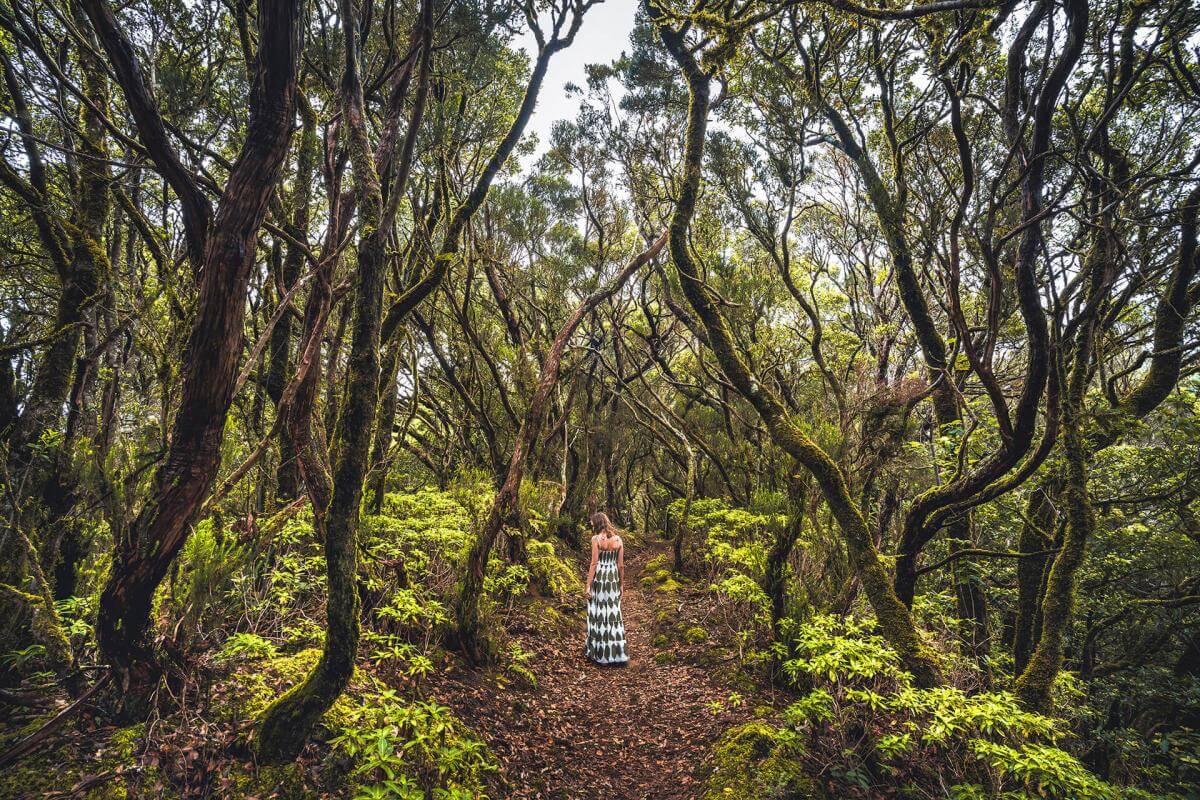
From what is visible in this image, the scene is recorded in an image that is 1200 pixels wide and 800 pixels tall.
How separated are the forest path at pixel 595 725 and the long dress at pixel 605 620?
0.51 ft

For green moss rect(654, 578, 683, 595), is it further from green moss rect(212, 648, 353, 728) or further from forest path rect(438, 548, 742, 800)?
green moss rect(212, 648, 353, 728)

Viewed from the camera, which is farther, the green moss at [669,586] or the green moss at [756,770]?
the green moss at [669,586]

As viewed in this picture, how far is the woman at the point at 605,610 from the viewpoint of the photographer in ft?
20.3

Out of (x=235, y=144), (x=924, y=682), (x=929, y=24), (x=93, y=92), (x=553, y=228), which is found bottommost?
(x=924, y=682)

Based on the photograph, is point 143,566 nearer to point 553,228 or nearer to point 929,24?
point 929,24

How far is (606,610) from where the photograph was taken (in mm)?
6184

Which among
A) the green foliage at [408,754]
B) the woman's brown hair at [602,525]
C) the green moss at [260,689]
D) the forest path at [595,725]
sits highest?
the woman's brown hair at [602,525]

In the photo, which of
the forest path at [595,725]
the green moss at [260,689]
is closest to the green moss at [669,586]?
the forest path at [595,725]

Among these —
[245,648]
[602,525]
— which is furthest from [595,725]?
[245,648]

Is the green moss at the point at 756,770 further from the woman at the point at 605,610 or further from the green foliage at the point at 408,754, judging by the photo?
the woman at the point at 605,610

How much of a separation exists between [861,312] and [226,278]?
12.3 metres

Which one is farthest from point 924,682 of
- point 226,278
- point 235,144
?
point 235,144

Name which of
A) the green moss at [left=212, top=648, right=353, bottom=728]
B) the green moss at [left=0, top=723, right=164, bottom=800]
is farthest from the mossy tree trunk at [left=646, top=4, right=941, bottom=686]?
the green moss at [left=0, top=723, right=164, bottom=800]

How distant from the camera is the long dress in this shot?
20.3 feet
